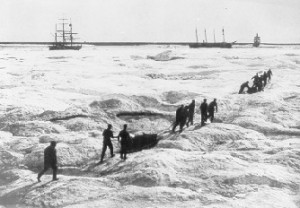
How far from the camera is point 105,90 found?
Result: 2489cm

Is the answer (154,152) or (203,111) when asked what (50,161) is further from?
(203,111)

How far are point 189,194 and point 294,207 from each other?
7.17ft

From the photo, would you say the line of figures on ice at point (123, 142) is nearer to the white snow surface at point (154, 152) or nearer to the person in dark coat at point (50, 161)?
the person in dark coat at point (50, 161)

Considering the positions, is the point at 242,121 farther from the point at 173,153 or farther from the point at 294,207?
the point at 294,207

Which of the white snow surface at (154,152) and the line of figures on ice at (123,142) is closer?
the white snow surface at (154,152)

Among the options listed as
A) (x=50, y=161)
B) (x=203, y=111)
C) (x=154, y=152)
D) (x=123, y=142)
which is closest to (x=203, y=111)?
(x=203, y=111)

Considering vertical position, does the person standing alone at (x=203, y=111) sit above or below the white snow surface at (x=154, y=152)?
above

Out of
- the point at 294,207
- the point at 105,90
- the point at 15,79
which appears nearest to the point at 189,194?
the point at 294,207

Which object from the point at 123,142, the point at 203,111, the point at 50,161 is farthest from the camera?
the point at 203,111

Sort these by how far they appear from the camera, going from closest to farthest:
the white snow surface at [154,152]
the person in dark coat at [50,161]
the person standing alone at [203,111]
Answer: the white snow surface at [154,152] < the person in dark coat at [50,161] < the person standing alone at [203,111]

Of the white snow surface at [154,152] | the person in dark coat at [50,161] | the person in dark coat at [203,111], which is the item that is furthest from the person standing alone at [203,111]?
the person in dark coat at [50,161]

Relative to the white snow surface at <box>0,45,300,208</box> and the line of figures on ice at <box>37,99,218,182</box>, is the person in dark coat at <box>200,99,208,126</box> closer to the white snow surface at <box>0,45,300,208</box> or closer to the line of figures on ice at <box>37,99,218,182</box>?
the line of figures on ice at <box>37,99,218,182</box>

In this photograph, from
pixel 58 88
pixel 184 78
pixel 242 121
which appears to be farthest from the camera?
pixel 184 78

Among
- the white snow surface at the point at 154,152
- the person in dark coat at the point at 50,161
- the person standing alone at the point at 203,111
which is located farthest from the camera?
the person standing alone at the point at 203,111
